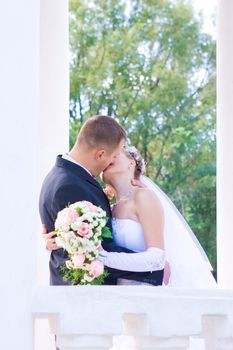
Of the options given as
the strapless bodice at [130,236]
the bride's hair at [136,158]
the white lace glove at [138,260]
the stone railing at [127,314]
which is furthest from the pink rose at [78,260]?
the bride's hair at [136,158]

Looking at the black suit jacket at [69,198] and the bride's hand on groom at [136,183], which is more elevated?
the bride's hand on groom at [136,183]

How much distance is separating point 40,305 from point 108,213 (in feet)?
9.32

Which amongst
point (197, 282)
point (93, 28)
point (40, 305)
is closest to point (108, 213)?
point (197, 282)

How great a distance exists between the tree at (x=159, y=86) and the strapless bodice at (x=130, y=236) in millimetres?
31625

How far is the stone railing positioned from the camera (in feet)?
22.4

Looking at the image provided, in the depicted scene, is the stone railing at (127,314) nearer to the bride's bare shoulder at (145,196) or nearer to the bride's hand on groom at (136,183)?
the bride's bare shoulder at (145,196)

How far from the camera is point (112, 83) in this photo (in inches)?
1713

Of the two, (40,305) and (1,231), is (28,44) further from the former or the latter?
(40,305)

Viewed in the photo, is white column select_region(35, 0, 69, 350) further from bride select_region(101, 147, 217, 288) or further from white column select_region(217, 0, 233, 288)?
bride select_region(101, 147, 217, 288)

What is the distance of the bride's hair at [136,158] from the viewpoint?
1038 cm

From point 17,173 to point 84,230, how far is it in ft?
4.16

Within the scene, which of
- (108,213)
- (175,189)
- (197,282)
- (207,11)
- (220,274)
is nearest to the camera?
(108,213)

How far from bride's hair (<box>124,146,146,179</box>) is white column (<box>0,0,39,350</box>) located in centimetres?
353

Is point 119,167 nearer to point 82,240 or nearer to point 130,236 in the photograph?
point 130,236
